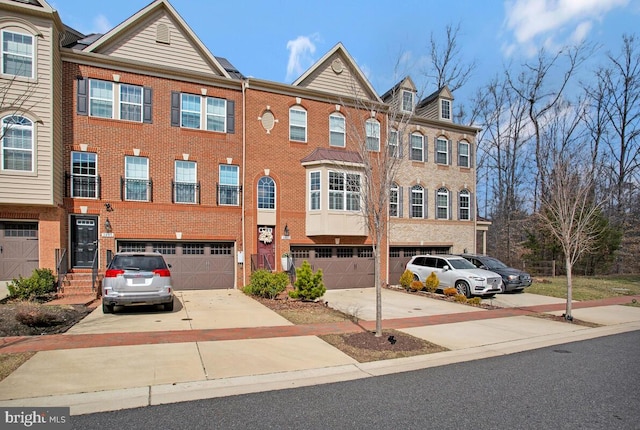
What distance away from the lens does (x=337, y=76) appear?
805 inches

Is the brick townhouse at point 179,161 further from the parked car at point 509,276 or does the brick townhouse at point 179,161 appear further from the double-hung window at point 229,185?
the parked car at point 509,276

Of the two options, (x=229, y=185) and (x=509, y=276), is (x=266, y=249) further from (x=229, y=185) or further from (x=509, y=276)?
(x=509, y=276)

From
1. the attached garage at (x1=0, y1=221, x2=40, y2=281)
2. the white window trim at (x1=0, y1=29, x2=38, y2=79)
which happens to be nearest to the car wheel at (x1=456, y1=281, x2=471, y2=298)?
the attached garage at (x1=0, y1=221, x2=40, y2=281)

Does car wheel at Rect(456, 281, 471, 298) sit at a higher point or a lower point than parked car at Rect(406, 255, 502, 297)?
lower

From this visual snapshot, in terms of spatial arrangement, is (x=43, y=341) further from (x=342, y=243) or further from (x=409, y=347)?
(x=342, y=243)

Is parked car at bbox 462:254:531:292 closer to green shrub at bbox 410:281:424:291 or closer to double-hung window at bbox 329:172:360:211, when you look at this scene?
green shrub at bbox 410:281:424:291

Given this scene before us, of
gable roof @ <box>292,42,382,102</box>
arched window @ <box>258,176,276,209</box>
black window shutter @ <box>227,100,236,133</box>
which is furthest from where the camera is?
gable roof @ <box>292,42,382,102</box>

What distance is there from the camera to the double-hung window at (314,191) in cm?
1873

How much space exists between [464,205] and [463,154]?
299cm

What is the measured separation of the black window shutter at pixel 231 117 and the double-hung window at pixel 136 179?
3.64 meters

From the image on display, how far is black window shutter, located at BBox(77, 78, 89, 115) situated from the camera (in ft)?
51.1

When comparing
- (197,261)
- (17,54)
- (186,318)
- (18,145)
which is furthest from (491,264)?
(17,54)

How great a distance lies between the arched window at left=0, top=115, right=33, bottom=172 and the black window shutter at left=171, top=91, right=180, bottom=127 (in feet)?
16.0

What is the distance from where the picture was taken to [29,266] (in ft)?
47.0
